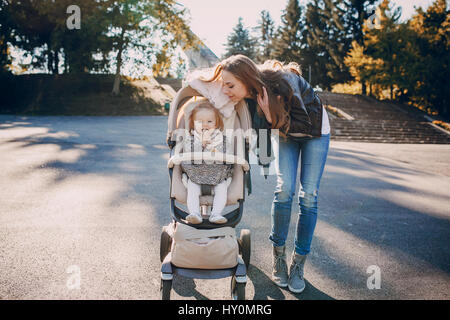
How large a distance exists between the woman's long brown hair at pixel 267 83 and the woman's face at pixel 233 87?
0.02 metres

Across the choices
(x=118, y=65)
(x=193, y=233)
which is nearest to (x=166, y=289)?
(x=193, y=233)

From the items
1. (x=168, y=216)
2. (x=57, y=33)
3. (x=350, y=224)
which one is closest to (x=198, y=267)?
(x=168, y=216)

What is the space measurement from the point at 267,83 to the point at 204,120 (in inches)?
23.4

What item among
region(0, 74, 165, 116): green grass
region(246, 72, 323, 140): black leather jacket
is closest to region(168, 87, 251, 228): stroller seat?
region(246, 72, 323, 140): black leather jacket

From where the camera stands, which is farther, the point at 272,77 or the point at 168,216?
the point at 168,216

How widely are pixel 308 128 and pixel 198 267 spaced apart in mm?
1353

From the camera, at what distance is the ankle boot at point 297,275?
2.54 metres

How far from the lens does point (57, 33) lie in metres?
24.2

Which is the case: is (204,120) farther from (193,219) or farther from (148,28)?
(148,28)

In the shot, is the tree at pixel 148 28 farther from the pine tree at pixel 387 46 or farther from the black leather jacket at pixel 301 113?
the black leather jacket at pixel 301 113

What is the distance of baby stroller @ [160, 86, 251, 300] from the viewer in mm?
2215

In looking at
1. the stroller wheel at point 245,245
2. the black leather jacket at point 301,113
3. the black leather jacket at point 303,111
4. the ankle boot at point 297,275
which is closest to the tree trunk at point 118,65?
the black leather jacket at point 301,113

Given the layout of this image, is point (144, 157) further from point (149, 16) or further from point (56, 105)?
point (149, 16)

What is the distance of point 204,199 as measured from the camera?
2.48 m
